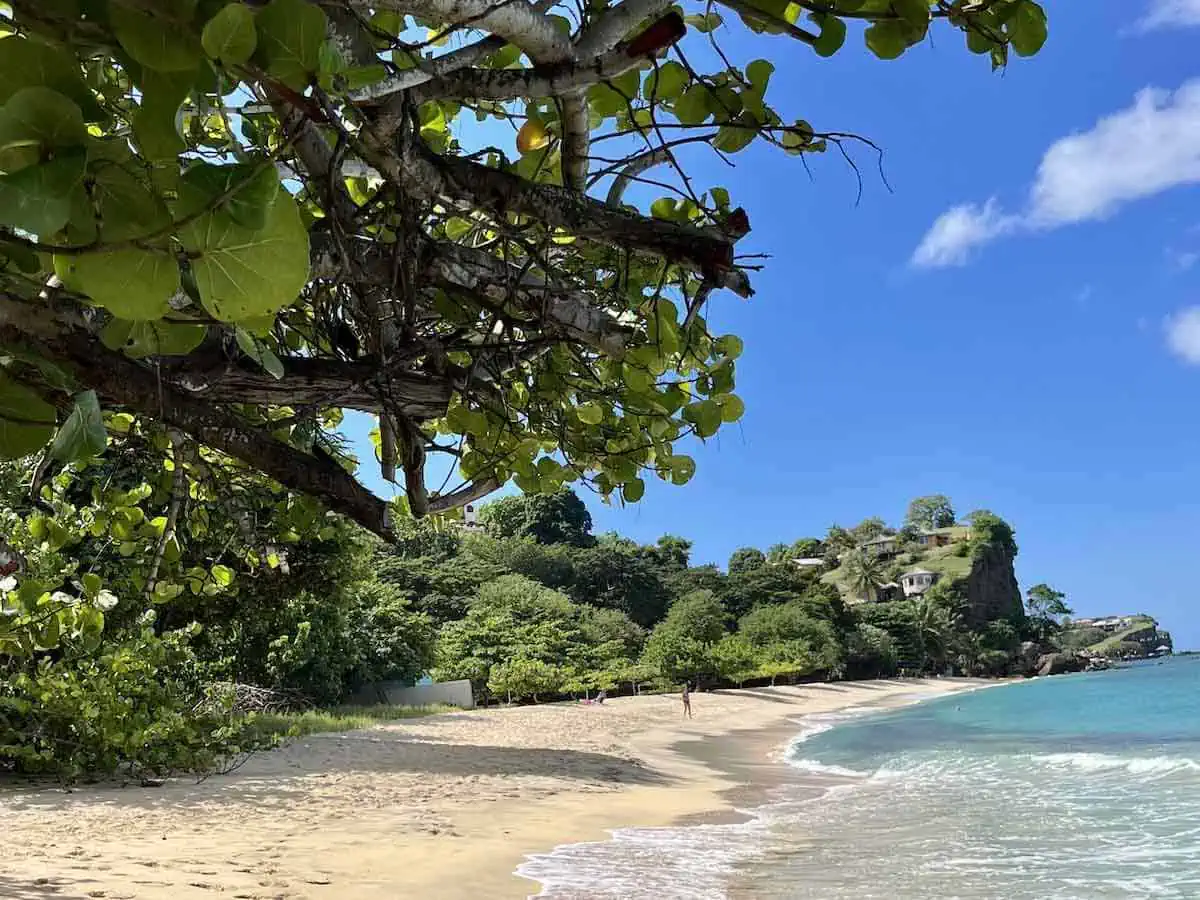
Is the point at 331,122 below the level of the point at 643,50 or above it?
below

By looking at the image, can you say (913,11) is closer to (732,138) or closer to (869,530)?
(732,138)

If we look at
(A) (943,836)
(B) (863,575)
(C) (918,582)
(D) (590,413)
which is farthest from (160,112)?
(C) (918,582)

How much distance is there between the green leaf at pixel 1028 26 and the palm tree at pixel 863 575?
7173cm

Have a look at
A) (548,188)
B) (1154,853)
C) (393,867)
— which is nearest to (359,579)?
(393,867)

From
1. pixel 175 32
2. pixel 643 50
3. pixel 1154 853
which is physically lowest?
pixel 1154 853

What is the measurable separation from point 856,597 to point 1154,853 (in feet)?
206

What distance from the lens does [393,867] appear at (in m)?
7.30

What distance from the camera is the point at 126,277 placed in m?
0.75

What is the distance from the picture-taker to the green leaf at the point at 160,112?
2.60 feet

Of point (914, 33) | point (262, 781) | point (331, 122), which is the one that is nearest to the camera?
point (331, 122)

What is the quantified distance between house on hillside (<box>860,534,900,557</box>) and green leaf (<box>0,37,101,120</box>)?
81.6 meters

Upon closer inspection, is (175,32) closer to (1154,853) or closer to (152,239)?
(152,239)

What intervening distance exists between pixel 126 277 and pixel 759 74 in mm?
1277

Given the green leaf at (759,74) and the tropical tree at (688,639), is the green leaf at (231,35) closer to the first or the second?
the green leaf at (759,74)
